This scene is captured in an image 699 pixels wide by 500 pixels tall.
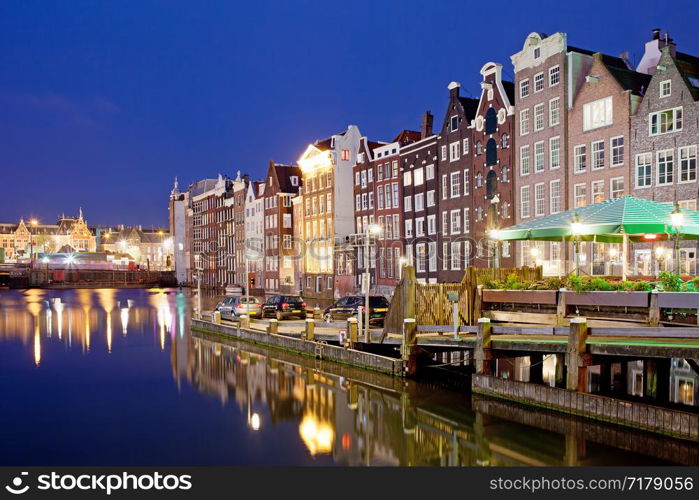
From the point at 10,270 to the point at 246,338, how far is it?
5315 inches

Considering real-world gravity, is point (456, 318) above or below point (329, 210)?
below

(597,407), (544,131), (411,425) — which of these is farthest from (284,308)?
(597,407)

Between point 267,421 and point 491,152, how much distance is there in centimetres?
3932

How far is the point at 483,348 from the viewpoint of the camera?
856 inches

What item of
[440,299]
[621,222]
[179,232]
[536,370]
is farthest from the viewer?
[179,232]

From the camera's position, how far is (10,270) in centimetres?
15175

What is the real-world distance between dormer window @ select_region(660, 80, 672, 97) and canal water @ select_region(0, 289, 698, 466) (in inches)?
1074

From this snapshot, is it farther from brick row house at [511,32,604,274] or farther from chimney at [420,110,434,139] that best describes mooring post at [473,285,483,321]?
chimney at [420,110,434,139]

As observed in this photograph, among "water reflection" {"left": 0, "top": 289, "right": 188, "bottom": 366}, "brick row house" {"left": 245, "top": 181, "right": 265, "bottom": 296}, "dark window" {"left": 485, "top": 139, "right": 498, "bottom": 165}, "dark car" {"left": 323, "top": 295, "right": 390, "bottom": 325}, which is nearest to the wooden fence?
"dark car" {"left": 323, "top": 295, "right": 390, "bottom": 325}

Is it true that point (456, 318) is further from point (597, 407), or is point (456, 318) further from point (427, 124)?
point (427, 124)

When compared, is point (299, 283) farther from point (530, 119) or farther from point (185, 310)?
point (530, 119)

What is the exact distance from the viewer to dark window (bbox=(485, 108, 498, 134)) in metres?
55.2

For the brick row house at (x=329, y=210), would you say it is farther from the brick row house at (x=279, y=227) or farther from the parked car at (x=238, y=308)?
the parked car at (x=238, y=308)

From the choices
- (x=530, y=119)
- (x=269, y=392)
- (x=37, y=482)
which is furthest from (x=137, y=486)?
(x=530, y=119)
